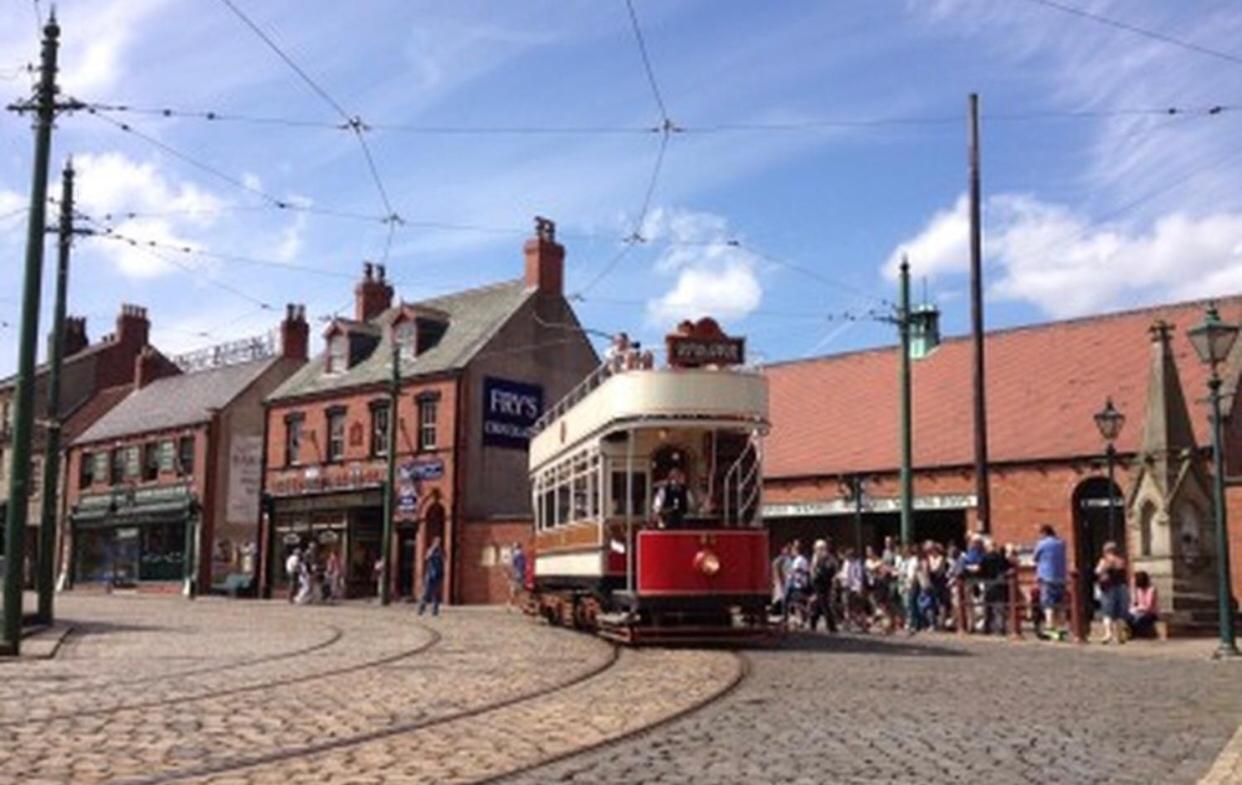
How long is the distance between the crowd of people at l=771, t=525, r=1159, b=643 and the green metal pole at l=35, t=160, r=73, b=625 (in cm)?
1096

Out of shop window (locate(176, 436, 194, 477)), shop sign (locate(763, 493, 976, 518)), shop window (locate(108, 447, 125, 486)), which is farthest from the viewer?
shop window (locate(108, 447, 125, 486))

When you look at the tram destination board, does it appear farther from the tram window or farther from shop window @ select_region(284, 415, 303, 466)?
shop window @ select_region(284, 415, 303, 466)

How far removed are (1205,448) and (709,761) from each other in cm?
2134

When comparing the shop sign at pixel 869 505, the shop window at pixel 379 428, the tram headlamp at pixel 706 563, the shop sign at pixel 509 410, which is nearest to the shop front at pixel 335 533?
the shop window at pixel 379 428

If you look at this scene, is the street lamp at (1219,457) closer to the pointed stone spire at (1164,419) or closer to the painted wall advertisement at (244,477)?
the pointed stone spire at (1164,419)

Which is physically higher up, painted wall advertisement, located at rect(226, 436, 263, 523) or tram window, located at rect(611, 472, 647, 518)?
painted wall advertisement, located at rect(226, 436, 263, 523)

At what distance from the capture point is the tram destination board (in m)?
16.9

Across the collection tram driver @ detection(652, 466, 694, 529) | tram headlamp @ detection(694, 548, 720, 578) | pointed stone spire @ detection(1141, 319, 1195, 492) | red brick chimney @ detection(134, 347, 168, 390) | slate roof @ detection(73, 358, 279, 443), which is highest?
red brick chimney @ detection(134, 347, 168, 390)

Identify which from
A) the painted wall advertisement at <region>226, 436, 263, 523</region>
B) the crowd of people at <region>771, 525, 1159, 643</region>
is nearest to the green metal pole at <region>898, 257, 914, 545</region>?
the crowd of people at <region>771, 525, 1159, 643</region>

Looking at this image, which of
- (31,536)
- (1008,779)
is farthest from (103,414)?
(1008,779)

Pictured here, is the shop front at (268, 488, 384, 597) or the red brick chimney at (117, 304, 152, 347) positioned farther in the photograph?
the red brick chimney at (117, 304, 152, 347)

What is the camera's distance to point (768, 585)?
54.0ft

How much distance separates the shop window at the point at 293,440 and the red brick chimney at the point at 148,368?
12.9 m

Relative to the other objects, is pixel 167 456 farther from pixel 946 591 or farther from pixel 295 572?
pixel 946 591
